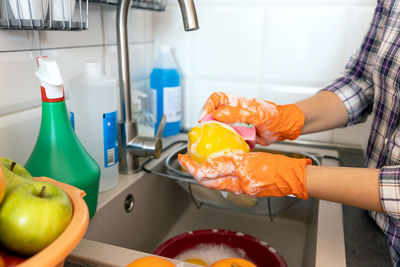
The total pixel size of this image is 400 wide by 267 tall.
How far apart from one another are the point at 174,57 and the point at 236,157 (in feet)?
2.27

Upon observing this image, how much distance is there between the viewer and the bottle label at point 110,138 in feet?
2.64

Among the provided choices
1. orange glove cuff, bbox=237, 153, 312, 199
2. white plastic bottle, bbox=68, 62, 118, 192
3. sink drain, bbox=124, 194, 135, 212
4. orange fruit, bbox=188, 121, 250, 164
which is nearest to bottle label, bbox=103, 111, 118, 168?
white plastic bottle, bbox=68, 62, 118, 192

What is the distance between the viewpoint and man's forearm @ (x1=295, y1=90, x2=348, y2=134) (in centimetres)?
87

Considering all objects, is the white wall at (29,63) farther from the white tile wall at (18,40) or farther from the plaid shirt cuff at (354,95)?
the plaid shirt cuff at (354,95)

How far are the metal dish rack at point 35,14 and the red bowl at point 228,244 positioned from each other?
0.51 metres

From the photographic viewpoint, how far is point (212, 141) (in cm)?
71

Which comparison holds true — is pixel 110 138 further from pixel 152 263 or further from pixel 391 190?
pixel 391 190

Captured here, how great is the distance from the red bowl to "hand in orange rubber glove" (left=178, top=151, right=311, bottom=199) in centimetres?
16

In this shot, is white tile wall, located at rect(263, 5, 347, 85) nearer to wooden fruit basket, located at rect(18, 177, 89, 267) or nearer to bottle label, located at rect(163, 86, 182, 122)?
bottle label, located at rect(163, 86, 182, 122)

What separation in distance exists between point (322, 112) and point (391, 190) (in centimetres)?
38

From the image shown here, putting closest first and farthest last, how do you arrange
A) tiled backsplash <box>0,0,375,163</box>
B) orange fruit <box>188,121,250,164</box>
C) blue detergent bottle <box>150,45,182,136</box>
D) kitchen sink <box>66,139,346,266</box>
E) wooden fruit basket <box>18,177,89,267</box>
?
wooden fruit basket <box>18,177,89,267</box> → kitchen sink <box>66,139,346,266</box> → orange fruit <box>188,121,250,164</box> → tiled backsplash <box>0,0,375,163</box> → blue detergent bottle <box>150,45,182,136</box>

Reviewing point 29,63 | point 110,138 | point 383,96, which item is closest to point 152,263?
point 110,138

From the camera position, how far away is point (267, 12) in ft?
3.63

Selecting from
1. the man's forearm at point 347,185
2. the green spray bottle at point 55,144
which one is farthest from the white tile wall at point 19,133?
the man's forearm at point 347,185
